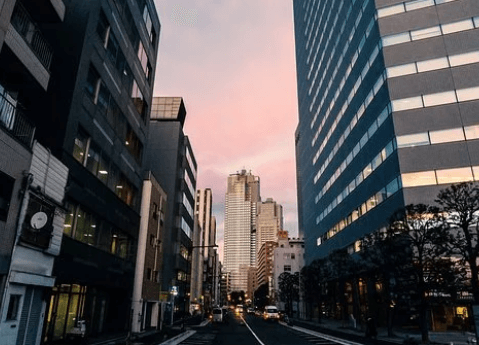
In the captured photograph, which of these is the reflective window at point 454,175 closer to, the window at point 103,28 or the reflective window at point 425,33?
the reflective window at point 425,33

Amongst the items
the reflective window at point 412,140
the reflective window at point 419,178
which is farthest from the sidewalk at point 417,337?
the reflective window at point 412,140

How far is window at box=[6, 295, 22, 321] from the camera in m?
15.2

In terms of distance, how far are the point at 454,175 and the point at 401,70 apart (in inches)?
557

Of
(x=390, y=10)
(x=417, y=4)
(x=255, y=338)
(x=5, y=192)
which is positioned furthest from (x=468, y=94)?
(x=5, y=192)

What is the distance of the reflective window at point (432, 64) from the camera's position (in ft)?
142

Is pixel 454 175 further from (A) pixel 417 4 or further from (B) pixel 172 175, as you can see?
(B) pixel 172 175

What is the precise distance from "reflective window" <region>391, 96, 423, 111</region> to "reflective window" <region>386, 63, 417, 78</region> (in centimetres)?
351

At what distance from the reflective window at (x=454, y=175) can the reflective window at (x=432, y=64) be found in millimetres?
12667

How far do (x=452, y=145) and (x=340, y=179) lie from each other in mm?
24425

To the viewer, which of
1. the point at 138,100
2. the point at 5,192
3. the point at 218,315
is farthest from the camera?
the point at 218,315

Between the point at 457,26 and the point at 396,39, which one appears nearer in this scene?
the point at 457,26

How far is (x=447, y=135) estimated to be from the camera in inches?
1594

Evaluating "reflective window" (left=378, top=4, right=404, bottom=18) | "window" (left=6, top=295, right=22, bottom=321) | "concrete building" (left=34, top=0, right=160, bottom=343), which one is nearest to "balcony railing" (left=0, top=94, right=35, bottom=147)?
"concrete building" (left=34, top=0, right=160, bottom=343)

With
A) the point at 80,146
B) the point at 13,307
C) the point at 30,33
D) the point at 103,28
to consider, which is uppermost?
the point at 103,28
